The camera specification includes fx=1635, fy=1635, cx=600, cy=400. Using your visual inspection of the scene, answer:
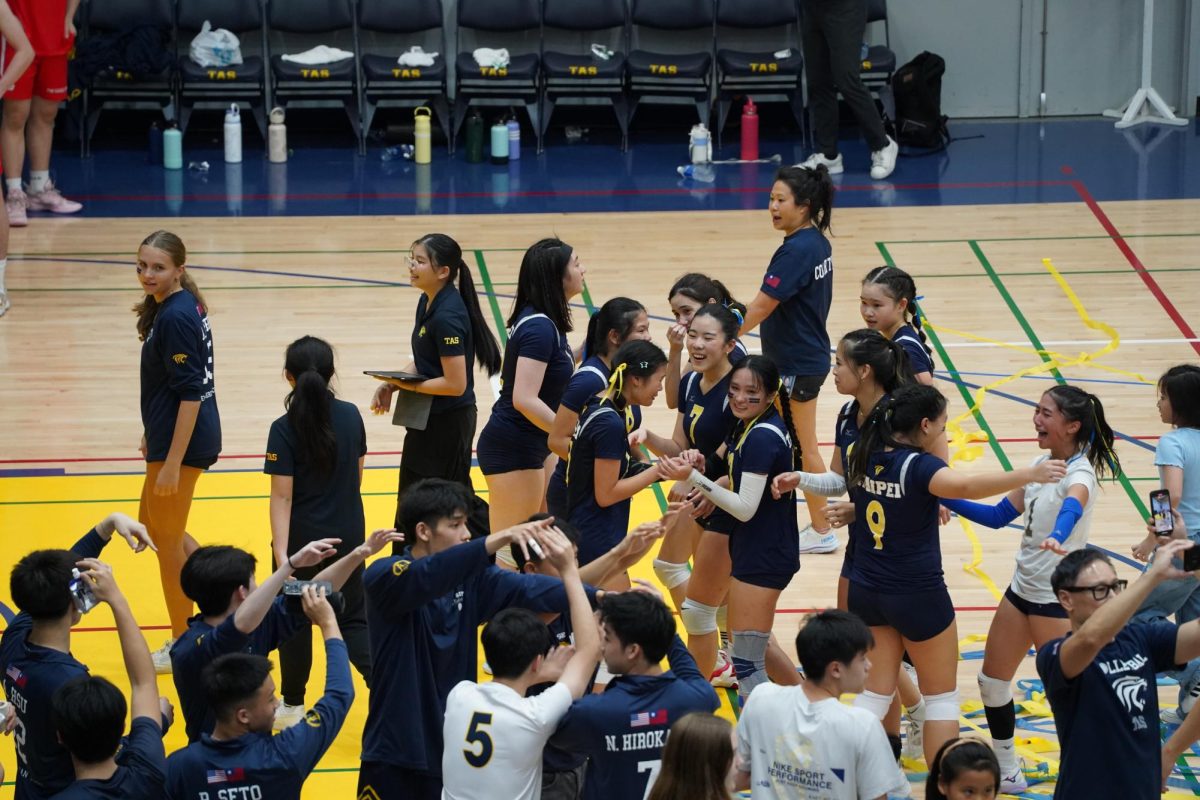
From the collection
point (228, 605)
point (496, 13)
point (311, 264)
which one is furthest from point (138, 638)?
point (496, 13)

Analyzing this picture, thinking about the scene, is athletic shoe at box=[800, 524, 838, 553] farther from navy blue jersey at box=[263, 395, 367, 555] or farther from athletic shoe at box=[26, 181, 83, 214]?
athletic shoe at box=[26, 181, 83, 214]

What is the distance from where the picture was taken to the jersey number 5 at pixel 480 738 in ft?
15.0

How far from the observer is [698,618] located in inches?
264

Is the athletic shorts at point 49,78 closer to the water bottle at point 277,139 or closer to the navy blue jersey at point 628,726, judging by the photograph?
the water bottle at point 277,139

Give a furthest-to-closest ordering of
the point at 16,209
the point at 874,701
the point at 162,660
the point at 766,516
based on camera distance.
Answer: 1. the point at 16,209
2. the point at 162,660
3. the point at 766,516
4. the point at 874,701

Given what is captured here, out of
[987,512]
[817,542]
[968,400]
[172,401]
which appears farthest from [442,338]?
[968,400]

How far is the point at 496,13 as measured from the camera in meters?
16.6

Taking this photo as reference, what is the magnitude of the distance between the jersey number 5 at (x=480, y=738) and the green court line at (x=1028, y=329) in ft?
17.2

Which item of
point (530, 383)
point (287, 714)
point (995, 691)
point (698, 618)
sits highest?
point (530, 383)

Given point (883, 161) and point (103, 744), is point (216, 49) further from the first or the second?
point (103, 744)

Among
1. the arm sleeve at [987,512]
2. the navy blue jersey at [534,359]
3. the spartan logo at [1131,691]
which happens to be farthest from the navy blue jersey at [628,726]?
the navy blue jersey at [534,359]

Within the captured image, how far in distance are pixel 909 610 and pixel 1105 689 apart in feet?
3.50

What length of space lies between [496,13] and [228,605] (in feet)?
40.1

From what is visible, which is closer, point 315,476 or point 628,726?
point 628,726
